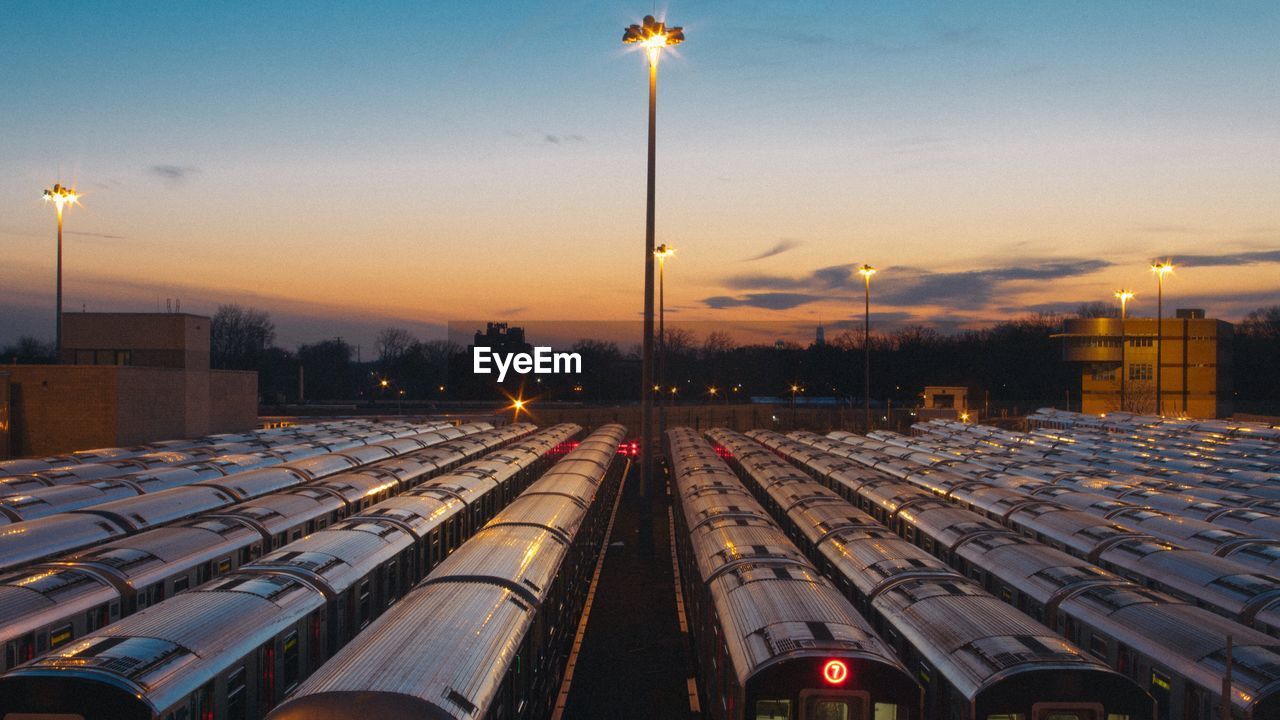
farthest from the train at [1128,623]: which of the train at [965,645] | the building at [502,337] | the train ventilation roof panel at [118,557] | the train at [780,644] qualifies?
the building at [502,337]

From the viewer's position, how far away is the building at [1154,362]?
72812mm

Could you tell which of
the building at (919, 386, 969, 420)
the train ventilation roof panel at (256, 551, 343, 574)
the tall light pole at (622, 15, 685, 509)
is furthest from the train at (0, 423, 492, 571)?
the building at (919, 386, 969, 420)

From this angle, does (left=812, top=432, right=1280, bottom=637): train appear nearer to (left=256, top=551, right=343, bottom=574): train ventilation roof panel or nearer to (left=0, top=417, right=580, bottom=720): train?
(left=0, top=417, right=580, bottom=720): train

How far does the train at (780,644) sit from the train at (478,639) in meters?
2.60

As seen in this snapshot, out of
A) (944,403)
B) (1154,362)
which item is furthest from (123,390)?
(1154,362)

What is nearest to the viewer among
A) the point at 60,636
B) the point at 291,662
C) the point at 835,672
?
the point at 835,672

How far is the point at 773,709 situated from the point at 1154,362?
79031 mm

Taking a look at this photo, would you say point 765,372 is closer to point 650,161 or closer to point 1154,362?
point 1154,362

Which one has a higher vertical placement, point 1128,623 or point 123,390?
point 123,390

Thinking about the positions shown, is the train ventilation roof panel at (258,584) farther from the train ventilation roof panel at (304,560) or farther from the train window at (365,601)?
the train window at (365,601)

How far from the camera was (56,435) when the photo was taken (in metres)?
37.6

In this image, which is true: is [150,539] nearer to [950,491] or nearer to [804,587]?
[804,587]

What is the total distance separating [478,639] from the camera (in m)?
9.46

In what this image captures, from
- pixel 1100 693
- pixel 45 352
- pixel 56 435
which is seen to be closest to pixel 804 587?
pixel 1100 693
